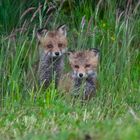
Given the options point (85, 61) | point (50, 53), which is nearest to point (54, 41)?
point (50, 53)

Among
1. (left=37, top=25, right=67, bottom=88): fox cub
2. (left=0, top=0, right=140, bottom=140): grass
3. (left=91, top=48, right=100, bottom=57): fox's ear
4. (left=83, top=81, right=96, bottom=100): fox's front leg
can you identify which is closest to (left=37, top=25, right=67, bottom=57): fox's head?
(left=37, top=25, right=67, bottom=88): fox cub

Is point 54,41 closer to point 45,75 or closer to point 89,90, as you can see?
point 45,75

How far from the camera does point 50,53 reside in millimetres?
12055

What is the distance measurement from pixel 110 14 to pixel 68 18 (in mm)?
1183

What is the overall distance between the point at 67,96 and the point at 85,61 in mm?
1232

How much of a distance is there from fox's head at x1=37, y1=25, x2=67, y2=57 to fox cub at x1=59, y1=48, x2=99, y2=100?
428 mm

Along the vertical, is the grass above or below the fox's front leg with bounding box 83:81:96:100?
above

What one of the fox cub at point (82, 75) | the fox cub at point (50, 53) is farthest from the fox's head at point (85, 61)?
the fox cub at point (50, 53)

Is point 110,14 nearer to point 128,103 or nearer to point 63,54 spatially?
point 63,54

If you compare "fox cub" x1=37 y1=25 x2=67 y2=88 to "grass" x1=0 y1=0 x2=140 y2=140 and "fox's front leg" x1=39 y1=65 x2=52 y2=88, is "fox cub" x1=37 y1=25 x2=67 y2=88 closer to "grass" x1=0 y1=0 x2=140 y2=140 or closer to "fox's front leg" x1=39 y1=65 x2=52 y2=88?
"fox's front leg" x1=39 y1=65 x2=52 y2=88

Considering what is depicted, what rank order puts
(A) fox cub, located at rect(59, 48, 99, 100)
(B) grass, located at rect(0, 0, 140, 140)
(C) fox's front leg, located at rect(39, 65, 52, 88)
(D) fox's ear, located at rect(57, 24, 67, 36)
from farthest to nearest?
(D) fox's ear, located at rect(57, 24, 67, 36) < (C) fox's front leg, located at rect(39, 65, 52, 88) < (A) fox cub, located at rect(59, 48, 99, 100) < (B) grass, located at rect(0, 0, 140, 140)

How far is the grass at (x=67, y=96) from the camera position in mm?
7332

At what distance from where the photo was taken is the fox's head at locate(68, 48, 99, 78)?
1135 centimetres

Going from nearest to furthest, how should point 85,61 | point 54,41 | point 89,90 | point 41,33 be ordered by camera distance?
point 89,90, point 85,61, point 54,41, point 41,33
